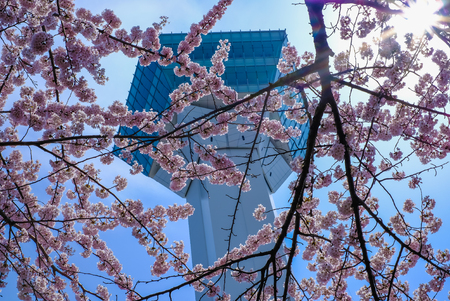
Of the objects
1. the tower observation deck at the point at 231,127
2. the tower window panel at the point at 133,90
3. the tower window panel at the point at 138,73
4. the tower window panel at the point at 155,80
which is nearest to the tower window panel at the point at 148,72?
the tower observation deck at the point at 231,127

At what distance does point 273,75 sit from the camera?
24.3m

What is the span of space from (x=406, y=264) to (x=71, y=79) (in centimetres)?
770

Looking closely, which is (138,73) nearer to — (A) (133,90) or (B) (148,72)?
(B) (148,72)

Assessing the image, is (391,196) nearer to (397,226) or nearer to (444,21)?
(444,21)

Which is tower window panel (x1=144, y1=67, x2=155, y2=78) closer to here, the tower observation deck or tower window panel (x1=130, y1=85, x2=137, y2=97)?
the tower observation deck

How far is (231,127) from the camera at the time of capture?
2525cm

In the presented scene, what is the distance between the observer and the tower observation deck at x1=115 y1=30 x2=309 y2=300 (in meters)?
21.7

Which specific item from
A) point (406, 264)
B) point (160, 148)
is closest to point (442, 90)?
point (406, 264)

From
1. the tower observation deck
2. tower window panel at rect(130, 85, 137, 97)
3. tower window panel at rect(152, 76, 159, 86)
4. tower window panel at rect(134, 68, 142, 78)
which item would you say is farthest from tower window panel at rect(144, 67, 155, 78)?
tower window panel at rect(130, 85, 137, 97)

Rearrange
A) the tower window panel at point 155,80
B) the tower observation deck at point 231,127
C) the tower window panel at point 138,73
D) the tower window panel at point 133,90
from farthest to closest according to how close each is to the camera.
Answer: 1. the tower window panel at point 133,90
2. the tower window panel at point 138,73
3. the tower window panel at point 155,80
4. the tower observation deck at point 231,127

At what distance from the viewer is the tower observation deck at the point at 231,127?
21.7 meters

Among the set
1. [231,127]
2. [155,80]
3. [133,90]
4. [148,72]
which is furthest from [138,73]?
[231,127]

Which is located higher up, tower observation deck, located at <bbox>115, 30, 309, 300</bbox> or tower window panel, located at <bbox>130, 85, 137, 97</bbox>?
tower window panel, located at <bbox>130, 85, 137, 97</bbox>

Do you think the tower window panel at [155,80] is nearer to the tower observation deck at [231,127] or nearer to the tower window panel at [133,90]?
the tower observation deck at [231,127]
